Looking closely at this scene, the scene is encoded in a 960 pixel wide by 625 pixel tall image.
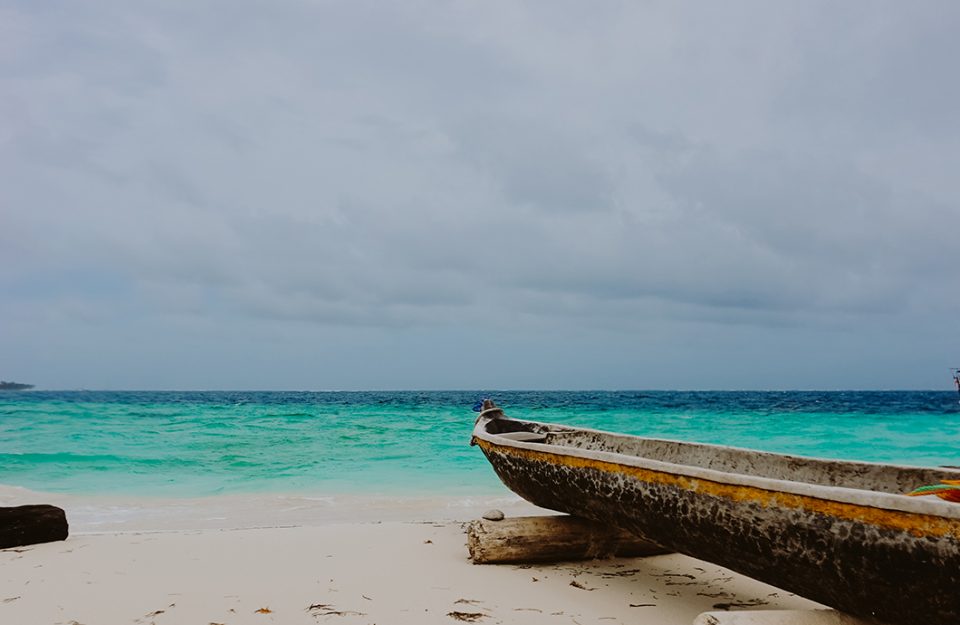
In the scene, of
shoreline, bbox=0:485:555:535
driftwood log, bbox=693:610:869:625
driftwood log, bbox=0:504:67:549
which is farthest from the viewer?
shoreline, bbox=0:485:555:535

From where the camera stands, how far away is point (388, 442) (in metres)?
15.7

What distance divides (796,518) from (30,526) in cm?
541

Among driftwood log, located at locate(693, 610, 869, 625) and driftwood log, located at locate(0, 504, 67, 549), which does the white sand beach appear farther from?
driftwood log, located at locate(693, 610, 869, 625)

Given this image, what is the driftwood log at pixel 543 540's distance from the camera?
4.35 meters

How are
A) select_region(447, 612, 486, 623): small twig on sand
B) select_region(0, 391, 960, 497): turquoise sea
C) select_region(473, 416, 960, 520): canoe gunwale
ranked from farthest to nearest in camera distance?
1. select_region(0, 391, 960, 497): turquoise sea
2. select_region(447, 612, 486, 623): small twig on sand
3. select_region(473, 416, 960, 520): canoe gunwale

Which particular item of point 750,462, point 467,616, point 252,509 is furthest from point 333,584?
point 252,509

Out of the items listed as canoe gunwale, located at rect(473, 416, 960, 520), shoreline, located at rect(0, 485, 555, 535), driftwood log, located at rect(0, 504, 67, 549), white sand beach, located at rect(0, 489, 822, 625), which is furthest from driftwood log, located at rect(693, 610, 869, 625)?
driftwood log, located at rect(0, 504, 67, 549)

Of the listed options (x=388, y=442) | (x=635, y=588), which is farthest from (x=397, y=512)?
(x=388, y=442)

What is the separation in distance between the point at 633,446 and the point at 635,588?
5.14ft

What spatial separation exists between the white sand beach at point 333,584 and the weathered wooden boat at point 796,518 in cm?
52

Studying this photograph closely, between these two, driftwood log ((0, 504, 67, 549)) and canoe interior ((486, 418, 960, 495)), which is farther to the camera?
driftwood log ((0, 504, 67, 549))

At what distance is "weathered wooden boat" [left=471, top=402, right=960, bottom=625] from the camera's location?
2.23m

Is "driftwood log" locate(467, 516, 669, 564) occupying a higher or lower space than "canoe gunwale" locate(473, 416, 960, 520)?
lower

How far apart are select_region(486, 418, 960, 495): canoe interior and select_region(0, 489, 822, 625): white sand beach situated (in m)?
0.72
